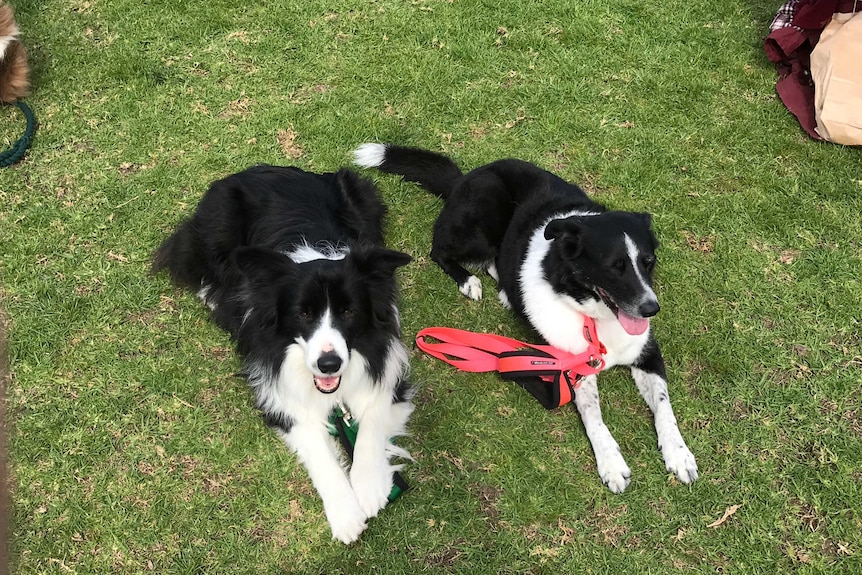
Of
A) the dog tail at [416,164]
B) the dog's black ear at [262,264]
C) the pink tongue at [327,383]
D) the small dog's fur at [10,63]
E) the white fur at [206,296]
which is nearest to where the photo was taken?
the dog's black ear at [262,264]

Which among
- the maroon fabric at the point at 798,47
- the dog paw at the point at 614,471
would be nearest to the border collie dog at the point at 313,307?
the dog paw at the point at 614,471

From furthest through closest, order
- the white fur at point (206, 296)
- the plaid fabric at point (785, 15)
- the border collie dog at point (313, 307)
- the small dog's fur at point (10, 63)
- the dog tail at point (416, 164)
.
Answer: the plaid fabric at point (785, 15) < the small dog's fur at point (10, 63) < the dog tail at point (416, 164) < the white fur at point (206, 296) < the border collie dog at point (313, 307)

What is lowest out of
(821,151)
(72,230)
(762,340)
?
(72,230)

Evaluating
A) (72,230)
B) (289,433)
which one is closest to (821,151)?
(289,433)

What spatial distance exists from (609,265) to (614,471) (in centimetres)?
101

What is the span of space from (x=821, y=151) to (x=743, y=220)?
1.06 metres

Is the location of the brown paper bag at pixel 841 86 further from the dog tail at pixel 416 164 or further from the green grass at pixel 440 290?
the dog tail at pixel 416 164

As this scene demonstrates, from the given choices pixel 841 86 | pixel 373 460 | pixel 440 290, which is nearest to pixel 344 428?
pixel 373 460

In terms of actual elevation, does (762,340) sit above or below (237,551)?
above

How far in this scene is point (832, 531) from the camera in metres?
2.82

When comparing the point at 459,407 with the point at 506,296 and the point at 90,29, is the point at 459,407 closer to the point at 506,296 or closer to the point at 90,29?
the point at 506,296

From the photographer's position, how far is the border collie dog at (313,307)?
253 cm

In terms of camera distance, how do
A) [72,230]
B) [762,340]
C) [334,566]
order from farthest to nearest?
[72,230], [762,340], [334,566]

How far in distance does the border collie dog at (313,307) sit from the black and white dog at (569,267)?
0.65 m
